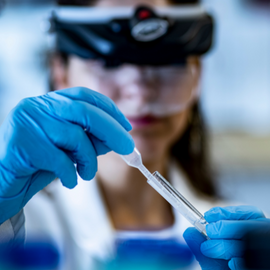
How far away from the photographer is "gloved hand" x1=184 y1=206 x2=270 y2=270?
525mm

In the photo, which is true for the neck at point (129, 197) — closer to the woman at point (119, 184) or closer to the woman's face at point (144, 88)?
the woman at point (119, 184)

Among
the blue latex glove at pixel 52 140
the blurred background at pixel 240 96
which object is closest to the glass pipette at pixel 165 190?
the blue latex glove at pixel 52 140

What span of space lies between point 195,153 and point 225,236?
3.13 ft

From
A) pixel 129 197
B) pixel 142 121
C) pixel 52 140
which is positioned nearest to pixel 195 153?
pixel 129 197

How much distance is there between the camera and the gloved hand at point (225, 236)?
0.53 meters

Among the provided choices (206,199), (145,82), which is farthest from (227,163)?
(145,82)

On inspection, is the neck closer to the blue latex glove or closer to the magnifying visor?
the magnifying visor

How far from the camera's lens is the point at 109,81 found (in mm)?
918

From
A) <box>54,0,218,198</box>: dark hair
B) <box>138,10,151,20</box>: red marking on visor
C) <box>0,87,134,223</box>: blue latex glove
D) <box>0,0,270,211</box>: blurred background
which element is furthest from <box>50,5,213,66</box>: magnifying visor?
<box>0,0,270,211</box>: blurred background

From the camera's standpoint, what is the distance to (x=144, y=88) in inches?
36.3

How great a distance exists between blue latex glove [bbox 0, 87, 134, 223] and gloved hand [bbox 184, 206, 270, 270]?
0.71 ft

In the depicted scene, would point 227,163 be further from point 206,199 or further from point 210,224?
point 210,224

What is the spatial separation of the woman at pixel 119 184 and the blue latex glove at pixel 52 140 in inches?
15.0

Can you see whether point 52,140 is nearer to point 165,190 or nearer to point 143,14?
point 165,190
